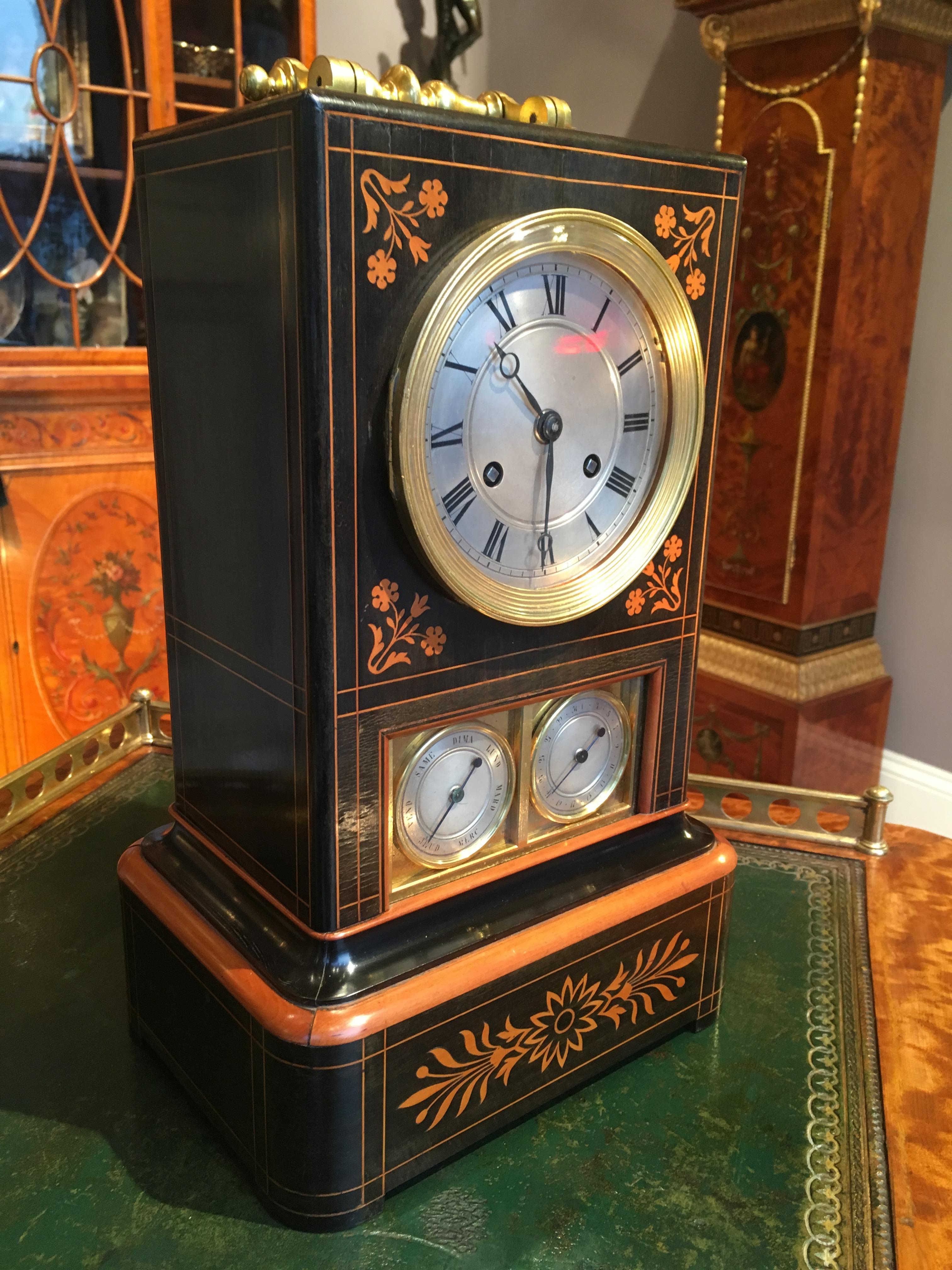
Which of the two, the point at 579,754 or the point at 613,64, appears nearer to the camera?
the point at 579,754

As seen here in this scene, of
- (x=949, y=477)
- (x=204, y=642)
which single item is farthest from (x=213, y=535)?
(x=949, y=477)

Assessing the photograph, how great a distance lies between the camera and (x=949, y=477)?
8.02ft

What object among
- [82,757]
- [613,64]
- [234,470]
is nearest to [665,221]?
[234,470]

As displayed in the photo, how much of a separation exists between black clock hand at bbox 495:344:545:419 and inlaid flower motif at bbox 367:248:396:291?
12 cm

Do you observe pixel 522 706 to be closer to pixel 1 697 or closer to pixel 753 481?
pixel 753 481

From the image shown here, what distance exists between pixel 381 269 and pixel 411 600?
0.29 metres

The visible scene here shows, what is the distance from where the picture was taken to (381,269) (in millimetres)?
858

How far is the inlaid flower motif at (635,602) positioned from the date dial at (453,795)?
205 mm

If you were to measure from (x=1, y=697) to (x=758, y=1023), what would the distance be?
6.09 feet

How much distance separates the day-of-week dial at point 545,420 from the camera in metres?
0.93

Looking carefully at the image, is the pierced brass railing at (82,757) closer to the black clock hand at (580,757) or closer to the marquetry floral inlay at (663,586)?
the black clock hand at (580,757)

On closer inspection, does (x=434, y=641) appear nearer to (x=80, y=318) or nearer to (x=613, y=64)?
(x=80, y=318)

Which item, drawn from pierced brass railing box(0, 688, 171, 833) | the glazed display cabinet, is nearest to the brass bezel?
pierced brass railing box(0, 688, 171, 833)

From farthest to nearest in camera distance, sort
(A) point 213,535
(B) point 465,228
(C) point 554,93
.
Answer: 1. (C) point 554,93
2. (A) point 213,535
3. (B) point 465,228
